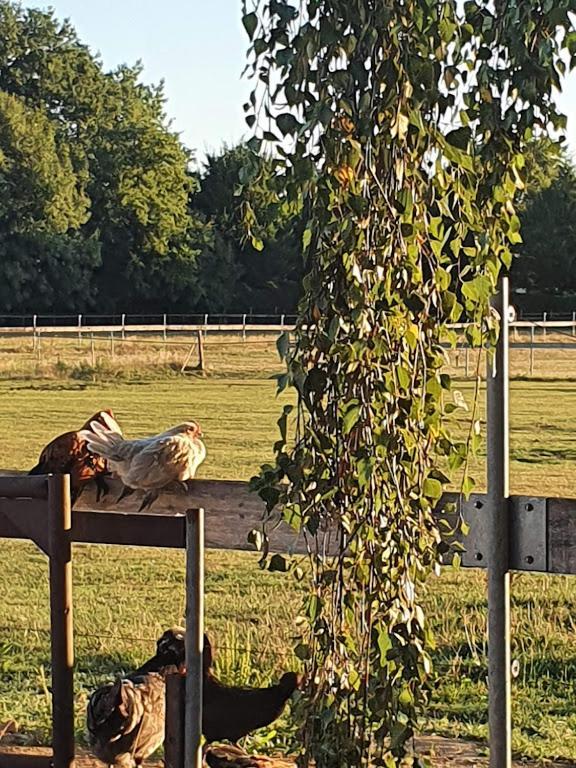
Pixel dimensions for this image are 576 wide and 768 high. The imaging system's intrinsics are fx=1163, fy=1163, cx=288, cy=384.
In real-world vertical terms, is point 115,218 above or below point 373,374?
above

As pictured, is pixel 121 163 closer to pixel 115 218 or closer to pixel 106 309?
pixel 115 218

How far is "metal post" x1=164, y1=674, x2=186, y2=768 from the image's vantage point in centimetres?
269

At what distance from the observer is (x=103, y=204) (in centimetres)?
4294

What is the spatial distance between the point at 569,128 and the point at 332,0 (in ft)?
1.72

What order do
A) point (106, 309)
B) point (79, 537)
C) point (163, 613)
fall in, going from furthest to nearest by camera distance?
1. point (106, 309)
2. point (163, 613)
3. point (79, 537)

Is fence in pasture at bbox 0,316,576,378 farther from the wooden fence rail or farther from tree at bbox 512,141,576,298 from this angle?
the wooden fence rail

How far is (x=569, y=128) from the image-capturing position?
2248 millimetres

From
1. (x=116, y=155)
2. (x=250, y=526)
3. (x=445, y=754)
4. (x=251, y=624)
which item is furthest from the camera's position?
(x=116, y=155)

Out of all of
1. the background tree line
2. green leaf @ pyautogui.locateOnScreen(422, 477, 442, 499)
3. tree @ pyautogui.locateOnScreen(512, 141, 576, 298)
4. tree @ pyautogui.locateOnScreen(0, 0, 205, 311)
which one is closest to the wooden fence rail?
green leaf @ pyautogui.locateOnScreen(422, 477, 442, 499)

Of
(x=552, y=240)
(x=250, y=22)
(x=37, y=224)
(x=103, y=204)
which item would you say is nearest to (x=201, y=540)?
(x=250, y=22)

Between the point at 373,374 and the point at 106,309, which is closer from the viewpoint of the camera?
the point at 373,374

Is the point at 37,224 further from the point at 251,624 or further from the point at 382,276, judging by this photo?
the point at 382,276

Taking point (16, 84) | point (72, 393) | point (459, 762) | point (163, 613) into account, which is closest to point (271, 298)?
point (16, 84)

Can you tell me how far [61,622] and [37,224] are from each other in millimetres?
38099
